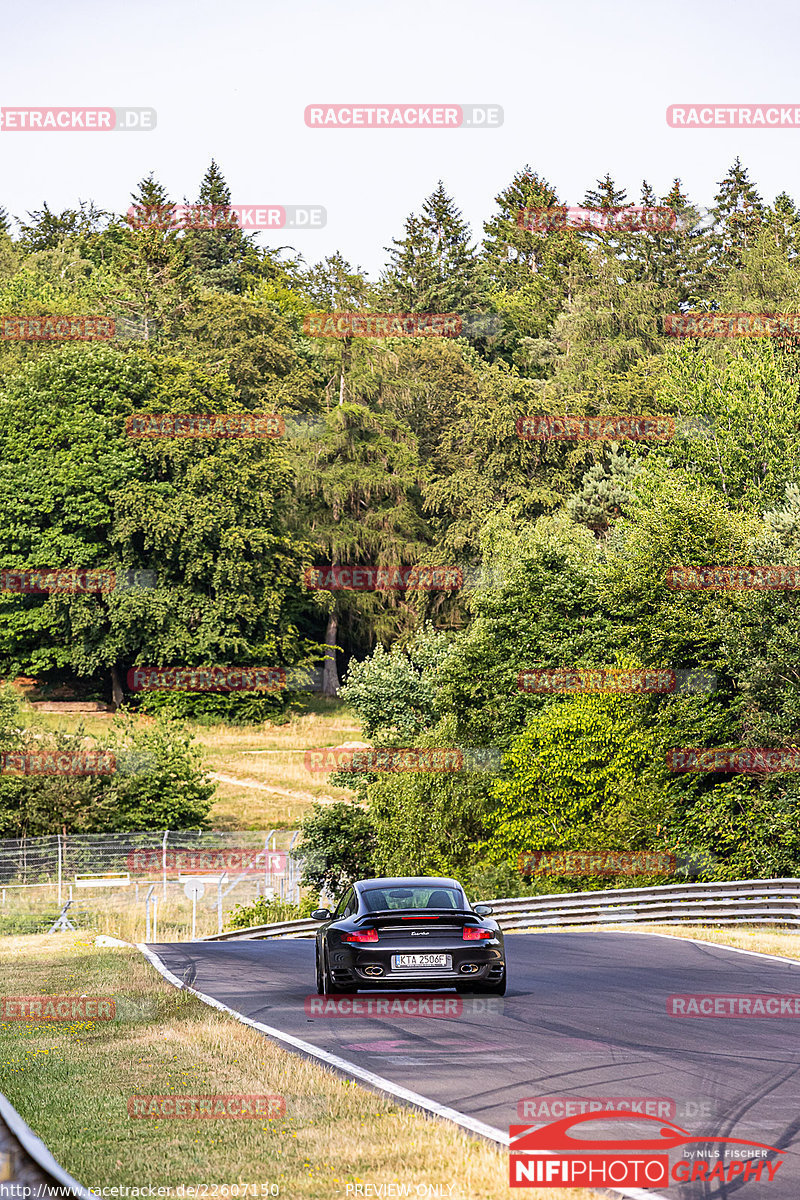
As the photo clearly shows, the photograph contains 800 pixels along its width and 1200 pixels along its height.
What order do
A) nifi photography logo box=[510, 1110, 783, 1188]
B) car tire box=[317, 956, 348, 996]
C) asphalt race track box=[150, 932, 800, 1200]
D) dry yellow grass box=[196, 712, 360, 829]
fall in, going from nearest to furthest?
1. nifi photography logo box=[510, 1110, 783, 1188]
2. asphalt race track box=[150, 932, 800, 1200]
3. car tire box=[317, 956, 348, 996]
4. dry yellow grass box=[196, 712, 360, 829]

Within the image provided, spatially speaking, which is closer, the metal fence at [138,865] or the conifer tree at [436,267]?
the metal fence at [138,865]

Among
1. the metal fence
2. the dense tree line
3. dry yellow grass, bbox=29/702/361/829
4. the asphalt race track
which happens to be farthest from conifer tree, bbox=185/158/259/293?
the asphalt race track

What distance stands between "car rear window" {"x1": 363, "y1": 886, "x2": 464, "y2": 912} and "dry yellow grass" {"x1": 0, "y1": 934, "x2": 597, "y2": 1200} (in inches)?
89.6

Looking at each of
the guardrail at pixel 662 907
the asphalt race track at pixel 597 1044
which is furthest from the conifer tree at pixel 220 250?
the asphalt race track at pixel 597 1044

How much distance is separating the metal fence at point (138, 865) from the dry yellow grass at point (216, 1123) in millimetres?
28075

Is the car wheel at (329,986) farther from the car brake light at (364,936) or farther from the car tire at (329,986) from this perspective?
the car brake light at (364,936)

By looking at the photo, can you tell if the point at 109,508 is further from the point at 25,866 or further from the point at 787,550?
the point at 787,550

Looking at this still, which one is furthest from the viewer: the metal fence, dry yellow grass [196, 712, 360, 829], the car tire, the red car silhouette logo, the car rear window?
dry yellow grass [196, 712, 360, 829]

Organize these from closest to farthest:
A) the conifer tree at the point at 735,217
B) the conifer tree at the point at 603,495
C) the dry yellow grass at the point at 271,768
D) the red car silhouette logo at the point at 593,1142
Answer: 1. the red car silhouette logo at the point at 593,1142
2. the dry yellow grass at the point at 271,768
3. the conifer tree at the point at 603,495
4. the conifer tree at the point at 735,217

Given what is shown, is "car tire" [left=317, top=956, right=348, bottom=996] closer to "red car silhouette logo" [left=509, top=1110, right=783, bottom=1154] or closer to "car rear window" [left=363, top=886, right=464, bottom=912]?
"car rear window" [left=363, top=886, right=464, bottom=912]

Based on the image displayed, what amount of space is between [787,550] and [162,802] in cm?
2332

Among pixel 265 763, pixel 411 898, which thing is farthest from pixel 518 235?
pixel 411 898

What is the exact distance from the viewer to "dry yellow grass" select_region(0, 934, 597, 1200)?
679 centimetres

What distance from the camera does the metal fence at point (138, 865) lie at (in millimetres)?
40938
